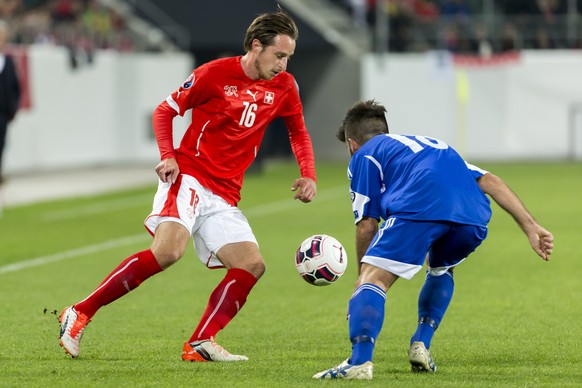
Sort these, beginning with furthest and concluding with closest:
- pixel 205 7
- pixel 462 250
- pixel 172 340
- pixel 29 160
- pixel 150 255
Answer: pixel 205 7 < pixel 29 160 < pixel 172 340 < pixel 150 255 < pixel 462 250

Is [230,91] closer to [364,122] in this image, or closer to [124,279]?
[364,122]

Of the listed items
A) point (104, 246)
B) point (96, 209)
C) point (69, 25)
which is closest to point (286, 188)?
point (96, 209)

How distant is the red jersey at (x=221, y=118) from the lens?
742cm

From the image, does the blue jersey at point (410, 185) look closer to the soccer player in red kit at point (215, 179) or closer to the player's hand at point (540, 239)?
the player's hand at point (540, 239)

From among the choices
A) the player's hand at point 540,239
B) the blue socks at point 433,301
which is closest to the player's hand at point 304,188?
the blue socks at point 433,301

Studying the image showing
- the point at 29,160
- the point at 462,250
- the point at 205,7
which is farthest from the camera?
the point at 205,7

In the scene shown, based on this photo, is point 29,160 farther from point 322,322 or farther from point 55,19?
point 322,322

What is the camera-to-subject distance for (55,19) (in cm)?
3058

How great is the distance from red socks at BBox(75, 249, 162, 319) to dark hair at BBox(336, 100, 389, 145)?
4.44ft

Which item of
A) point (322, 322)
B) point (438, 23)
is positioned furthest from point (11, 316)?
point (438, 23)

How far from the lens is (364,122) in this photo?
6758 mm

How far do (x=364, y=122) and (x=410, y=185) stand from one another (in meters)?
0.47

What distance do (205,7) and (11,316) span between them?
86.8ft

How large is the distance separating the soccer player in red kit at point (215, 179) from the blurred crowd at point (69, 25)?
68.0 feet
